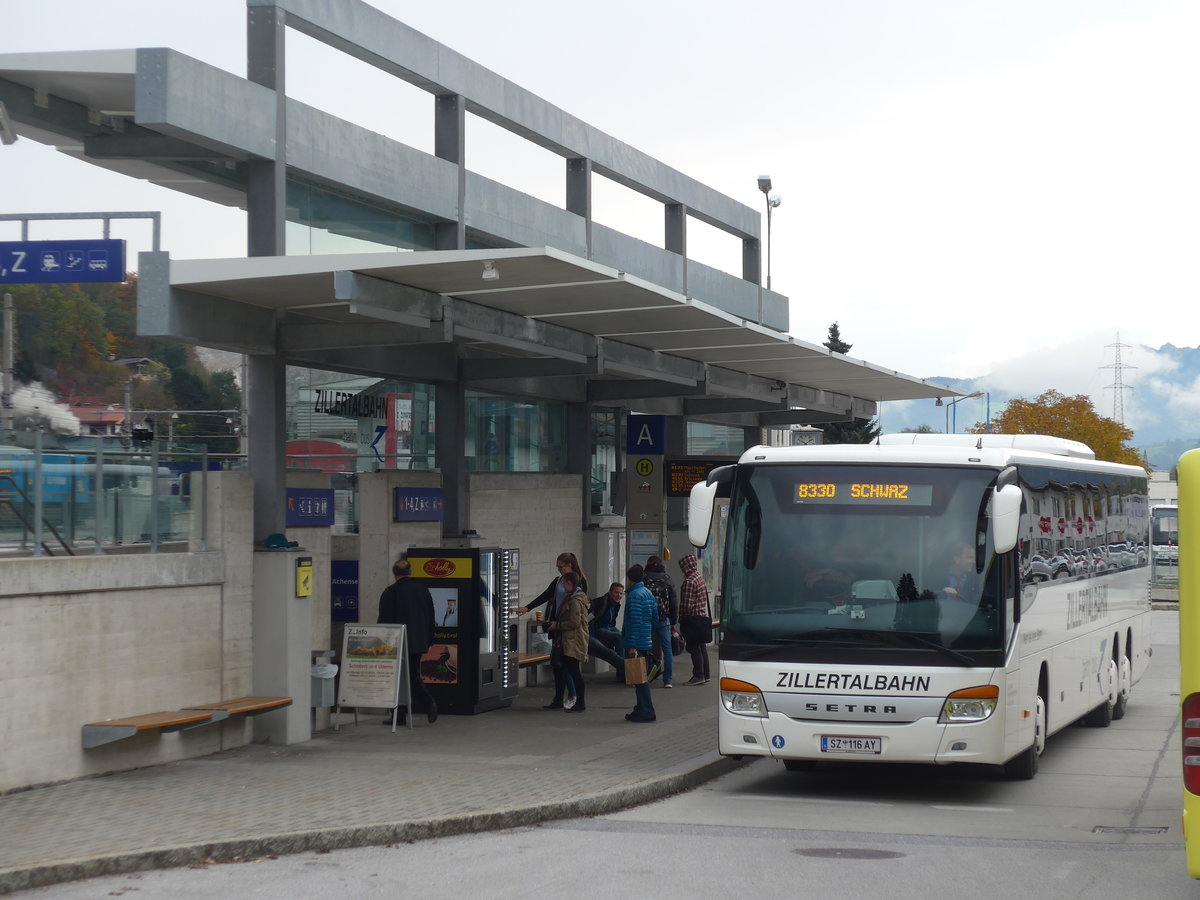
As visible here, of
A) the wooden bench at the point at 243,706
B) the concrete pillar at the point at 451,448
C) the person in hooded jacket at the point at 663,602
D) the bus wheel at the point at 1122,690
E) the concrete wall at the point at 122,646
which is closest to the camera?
the concrete wall at the point at 122,646

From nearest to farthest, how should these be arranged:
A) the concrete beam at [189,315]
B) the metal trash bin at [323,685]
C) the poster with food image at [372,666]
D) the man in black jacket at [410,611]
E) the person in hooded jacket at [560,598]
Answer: the concrete beam at [189,315], the metal trash bin at [323,685], the poster with food image at [372,666], the man in black jacket at [410,611], the person in hooded jacket at [560,598]

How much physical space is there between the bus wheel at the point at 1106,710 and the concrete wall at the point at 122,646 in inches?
377

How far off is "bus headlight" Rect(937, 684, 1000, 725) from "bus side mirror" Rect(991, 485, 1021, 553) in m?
1.07

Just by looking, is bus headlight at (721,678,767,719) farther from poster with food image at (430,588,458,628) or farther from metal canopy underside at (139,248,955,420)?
poster with food image at (430,588,458,628)

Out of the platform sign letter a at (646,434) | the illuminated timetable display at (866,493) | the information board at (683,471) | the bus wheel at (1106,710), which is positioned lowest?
the bus wheel at (1106,710)

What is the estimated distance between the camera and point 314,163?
52.0 feet

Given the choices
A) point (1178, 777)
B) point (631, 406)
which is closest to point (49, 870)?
point (1178, 777)

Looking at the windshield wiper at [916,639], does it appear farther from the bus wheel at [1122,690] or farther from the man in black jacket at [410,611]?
the bus wheel at [1122,690]

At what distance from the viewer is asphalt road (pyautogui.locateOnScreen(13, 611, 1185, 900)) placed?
8359 mm

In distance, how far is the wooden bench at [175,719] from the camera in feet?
38.9

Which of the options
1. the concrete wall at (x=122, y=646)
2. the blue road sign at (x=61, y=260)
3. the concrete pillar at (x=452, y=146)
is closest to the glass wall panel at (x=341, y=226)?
the concrete pillar at (x=452, y=146)

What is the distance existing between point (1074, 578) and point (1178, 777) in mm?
2262

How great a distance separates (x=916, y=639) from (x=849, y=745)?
0.96 metres

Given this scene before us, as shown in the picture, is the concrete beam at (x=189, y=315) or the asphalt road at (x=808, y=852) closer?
the asphalt road at (x=808, y=852)
